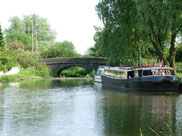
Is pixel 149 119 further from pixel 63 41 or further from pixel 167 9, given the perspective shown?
pixel 63 41

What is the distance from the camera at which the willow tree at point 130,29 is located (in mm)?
26731

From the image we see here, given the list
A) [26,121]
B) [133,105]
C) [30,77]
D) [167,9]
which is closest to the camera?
[26,121]

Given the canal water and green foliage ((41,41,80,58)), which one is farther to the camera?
green foliage ((41,41,80,58))

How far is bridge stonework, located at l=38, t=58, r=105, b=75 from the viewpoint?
60375mm

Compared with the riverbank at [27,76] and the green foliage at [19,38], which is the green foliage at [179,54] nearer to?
the riverbank at [27,76]

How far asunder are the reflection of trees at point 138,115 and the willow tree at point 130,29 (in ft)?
20.2

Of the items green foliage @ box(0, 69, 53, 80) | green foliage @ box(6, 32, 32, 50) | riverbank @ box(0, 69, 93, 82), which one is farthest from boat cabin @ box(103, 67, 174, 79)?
green foliage @ box(6, 32, 32, 50)

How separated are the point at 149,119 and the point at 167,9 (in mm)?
10898

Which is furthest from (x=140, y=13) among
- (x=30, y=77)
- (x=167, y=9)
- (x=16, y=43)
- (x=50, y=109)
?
(x=16, y=43)

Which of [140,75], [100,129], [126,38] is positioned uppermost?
[126,38]

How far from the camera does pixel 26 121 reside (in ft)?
50.2

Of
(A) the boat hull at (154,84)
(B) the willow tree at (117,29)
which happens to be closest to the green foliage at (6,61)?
(B) the willow tree at (117,29)

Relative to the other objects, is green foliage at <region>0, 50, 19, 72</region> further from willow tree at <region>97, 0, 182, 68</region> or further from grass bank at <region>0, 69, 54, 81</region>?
willow tree at <region>97, 0, 182, 68</region>

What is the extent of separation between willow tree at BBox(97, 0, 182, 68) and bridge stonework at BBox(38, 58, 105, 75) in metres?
25.6
